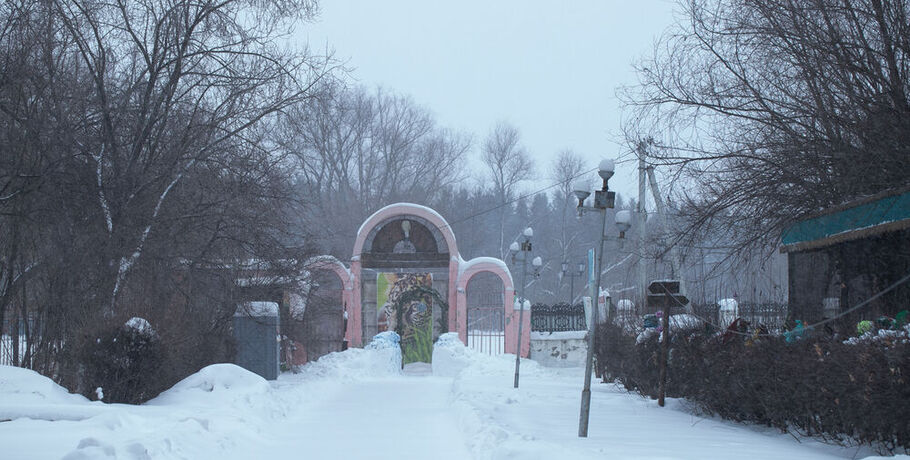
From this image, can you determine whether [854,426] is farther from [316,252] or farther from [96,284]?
Result: [316,252]

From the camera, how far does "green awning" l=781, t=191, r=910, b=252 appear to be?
10.2 m

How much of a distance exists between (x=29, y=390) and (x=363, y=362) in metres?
17.6

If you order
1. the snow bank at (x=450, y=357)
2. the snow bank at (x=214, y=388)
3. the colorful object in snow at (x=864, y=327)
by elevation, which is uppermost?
the colorful object in snow at (x=864, y=327)

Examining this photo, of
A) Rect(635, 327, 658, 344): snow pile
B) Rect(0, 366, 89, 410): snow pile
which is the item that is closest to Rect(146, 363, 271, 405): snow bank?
Rect(0, 366, 89, 410): snow pile

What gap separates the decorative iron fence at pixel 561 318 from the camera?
32312mm

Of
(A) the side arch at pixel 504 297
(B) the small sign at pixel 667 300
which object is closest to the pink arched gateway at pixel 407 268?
(A) the side arch at pixel 504 297

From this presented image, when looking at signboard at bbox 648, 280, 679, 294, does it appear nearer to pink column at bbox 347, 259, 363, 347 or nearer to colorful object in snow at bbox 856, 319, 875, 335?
colorful object in snow at bbox 856, 319, 875, 335

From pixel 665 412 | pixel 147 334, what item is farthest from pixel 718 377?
pixel 147 334

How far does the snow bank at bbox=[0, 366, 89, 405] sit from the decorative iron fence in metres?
22.2

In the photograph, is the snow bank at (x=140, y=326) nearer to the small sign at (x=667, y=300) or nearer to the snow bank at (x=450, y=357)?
the small sign at (x=667, y=300)

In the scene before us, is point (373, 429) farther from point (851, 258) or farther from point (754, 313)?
point (851, 258)

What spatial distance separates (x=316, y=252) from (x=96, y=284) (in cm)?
614

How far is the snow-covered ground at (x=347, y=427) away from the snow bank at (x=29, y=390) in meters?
0.02

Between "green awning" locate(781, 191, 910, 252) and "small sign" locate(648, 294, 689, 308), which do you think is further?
"small sign" locate(648, 294, 689, 308)
